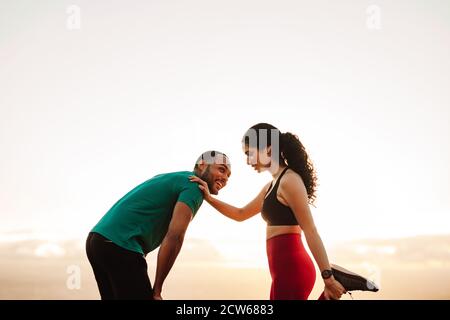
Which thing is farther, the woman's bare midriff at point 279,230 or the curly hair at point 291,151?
the curly hair at point 291,151

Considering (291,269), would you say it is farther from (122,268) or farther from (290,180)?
(122,268)

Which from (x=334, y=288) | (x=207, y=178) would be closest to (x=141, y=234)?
(x=207, y=178)

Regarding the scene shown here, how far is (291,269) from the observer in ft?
17.4

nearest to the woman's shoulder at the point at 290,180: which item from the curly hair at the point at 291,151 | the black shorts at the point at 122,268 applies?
the curly hair at the point at 291,151

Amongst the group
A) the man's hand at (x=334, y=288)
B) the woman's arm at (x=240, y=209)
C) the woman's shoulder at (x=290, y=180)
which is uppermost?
the woman's shoulder at (x=290, y=180)

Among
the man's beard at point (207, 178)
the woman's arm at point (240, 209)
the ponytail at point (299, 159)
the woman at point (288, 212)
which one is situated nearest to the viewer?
the woman at point (288, 212)

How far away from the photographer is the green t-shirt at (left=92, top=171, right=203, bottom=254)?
5266mm

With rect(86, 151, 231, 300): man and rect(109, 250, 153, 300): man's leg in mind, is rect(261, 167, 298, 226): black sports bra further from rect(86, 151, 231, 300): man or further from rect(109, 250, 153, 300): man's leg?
rect(109, 250, 153, 300): man's leg

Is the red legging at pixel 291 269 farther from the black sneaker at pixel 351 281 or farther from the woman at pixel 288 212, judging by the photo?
the black sneaker at pixel 351 281

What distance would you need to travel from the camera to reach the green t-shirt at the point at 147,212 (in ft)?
17.3

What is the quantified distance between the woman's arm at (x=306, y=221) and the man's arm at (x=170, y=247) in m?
0.97

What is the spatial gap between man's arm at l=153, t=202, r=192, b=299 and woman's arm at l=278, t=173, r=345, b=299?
0.97 metres

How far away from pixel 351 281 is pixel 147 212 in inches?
76.4
